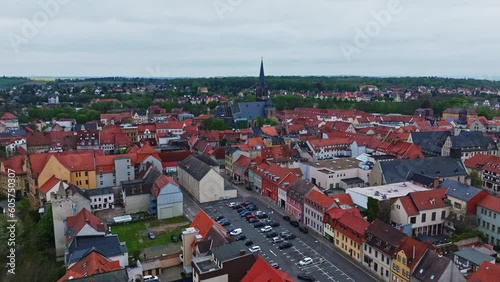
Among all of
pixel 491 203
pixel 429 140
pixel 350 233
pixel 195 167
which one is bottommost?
pixel 350 233

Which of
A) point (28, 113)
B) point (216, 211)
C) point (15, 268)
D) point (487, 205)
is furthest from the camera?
point (28, 113)

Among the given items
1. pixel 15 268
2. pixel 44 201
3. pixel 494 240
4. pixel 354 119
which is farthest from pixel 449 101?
pixel 15 268

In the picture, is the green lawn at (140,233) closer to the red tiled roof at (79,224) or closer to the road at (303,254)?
the road at (303,254)

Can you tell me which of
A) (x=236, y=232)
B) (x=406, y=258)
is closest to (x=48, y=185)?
(x=236, y=232)

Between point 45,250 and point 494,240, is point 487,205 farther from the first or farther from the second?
point 45,250

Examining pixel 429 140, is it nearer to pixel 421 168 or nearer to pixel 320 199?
pixel 421 168

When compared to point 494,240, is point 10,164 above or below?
above

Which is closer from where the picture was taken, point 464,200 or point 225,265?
point 225,265
